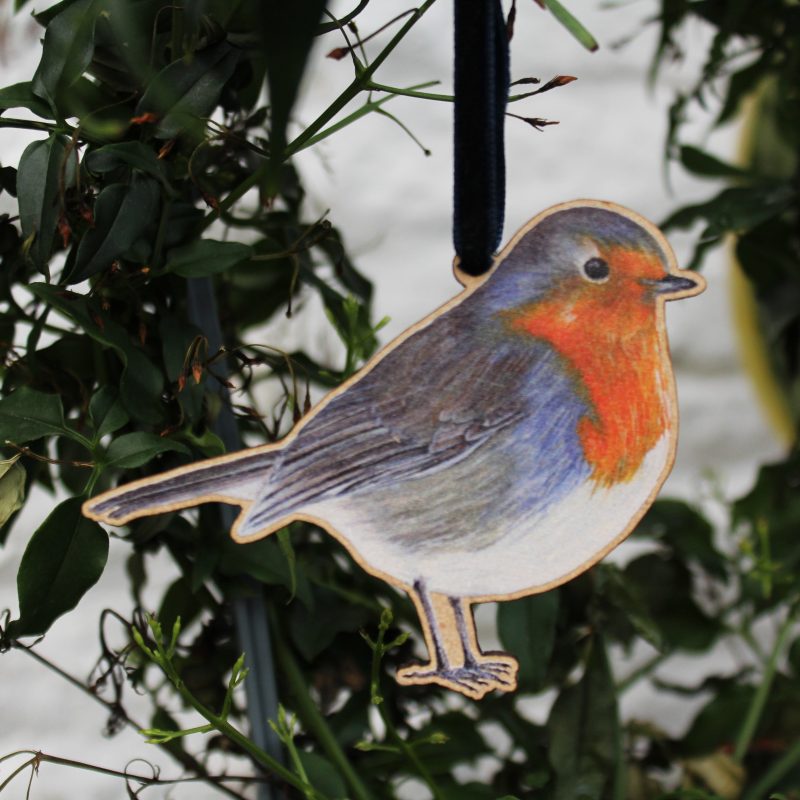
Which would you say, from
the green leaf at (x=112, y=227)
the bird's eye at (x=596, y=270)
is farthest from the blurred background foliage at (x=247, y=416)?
the bird's eye at (x=596, y=270)

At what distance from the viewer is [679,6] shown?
74 cm

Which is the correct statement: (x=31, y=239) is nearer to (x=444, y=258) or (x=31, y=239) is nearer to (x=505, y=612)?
(x=505, y=612)

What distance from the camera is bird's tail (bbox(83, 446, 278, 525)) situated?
43 centimetres

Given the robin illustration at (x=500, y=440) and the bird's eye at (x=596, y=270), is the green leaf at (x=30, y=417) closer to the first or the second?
the robin illustration at (x=500, y=440)

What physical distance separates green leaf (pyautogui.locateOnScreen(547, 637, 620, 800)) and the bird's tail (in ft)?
0.85

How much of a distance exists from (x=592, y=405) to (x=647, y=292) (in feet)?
0.20

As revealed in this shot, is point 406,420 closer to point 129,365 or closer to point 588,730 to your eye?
point 129,365

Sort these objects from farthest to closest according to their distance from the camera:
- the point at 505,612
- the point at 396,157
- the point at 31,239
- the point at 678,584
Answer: the point at 396,157 → the point at 678,584 → the point at 505,612 → the point at 31,239

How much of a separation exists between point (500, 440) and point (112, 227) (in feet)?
0.64

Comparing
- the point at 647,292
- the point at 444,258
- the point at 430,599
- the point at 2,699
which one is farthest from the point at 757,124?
the point at 2,699

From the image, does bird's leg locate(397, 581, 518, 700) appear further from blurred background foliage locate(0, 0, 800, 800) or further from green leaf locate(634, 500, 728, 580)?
green leaf locate(634, 500, 728, 580)

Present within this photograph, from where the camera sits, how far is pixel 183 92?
0.43 m

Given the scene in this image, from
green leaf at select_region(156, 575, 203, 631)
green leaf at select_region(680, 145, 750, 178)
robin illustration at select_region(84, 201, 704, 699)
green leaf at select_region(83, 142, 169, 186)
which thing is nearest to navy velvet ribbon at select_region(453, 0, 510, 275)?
robin illustration at select_region(84, 201, 704, 699)

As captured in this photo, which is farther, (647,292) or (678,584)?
(678,584)
